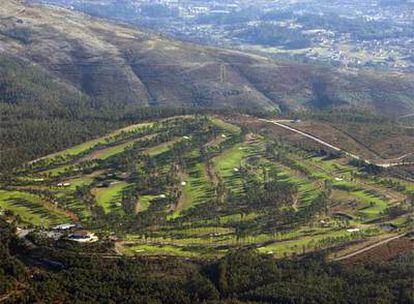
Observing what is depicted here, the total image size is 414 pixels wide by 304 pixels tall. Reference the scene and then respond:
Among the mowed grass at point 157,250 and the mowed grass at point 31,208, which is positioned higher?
the mowed grass at point 157,250

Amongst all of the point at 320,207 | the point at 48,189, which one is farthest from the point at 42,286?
the point at 320,207

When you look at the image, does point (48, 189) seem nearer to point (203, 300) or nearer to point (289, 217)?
point (289, 217)

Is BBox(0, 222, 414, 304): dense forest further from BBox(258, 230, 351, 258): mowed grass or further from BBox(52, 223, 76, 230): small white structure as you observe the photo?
BBox(52, 223, 76, 230): small white structure

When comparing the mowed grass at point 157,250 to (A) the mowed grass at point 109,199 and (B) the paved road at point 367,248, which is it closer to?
(A) the mowed grass at point 109,199

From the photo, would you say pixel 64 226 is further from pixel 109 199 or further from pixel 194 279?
pixel 194 279

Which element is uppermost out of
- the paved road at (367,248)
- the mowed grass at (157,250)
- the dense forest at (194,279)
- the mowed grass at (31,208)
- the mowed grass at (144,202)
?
the dense forest at (194,279)

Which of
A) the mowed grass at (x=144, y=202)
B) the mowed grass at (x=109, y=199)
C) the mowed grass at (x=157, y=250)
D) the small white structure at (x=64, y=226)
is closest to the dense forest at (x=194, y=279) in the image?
the mowed grass at (x=157, y=250)

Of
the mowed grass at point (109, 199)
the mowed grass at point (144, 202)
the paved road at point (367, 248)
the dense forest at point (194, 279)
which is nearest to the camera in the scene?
the dense forest at point (194, 279)

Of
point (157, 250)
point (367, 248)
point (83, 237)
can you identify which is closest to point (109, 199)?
point (83, 237)
